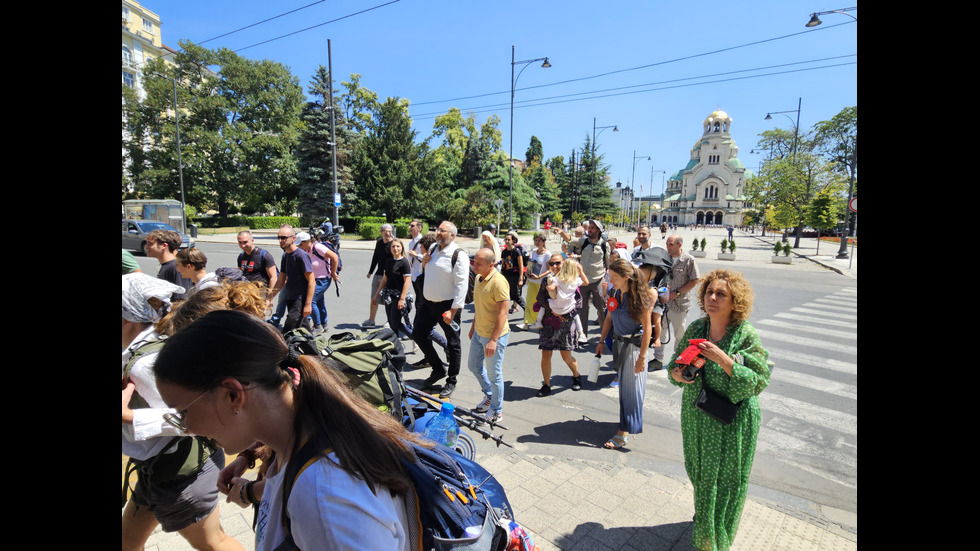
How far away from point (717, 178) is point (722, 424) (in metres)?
103

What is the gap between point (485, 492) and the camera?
1.56m

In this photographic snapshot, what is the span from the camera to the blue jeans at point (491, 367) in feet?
14.9

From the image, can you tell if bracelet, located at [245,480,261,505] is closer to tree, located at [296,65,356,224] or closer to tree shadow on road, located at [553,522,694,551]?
tree shadow on road, located at [553,522,694,551]

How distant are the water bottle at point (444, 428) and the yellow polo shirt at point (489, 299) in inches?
70.1

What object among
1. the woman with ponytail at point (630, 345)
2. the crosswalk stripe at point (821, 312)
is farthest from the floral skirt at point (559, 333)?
the crosswalk stripe at point (821, 312)

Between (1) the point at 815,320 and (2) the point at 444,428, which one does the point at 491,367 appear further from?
(1) the point at 815,320

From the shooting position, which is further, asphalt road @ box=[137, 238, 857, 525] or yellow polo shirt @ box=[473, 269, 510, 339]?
yellow polo shirt @ box=[473, 269, 510, 339]

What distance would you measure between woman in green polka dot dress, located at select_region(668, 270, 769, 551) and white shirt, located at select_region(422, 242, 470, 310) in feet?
9.95

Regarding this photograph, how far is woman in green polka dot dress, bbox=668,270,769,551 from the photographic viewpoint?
2.52 m

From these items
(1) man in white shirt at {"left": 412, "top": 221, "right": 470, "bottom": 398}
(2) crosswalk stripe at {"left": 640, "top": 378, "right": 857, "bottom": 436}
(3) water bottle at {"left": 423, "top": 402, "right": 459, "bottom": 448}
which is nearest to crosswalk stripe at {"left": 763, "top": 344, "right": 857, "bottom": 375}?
(2) crosswalk stripe at {"left": 640, "top": 378, "right": 857, "bottom": 436}

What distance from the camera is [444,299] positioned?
17.7ft

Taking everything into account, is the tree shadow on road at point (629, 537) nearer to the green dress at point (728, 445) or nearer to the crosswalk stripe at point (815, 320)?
the green dress at point (728, 445)
